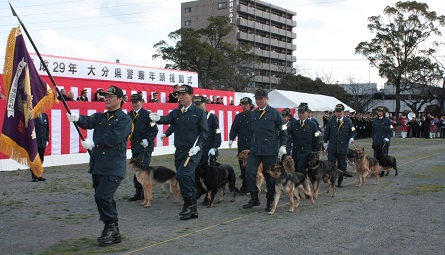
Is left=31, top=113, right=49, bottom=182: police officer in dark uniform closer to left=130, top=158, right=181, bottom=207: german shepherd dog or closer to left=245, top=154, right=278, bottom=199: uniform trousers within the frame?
left=130, top=158, right=181, bottom=207: german shepherd dog

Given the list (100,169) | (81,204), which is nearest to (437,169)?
(81,204)

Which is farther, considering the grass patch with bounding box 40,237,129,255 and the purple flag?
the purple flag

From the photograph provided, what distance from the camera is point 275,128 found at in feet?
29.0

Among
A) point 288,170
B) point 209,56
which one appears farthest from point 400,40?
point 288,170

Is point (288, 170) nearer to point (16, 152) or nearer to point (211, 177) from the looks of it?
point (211, 177)

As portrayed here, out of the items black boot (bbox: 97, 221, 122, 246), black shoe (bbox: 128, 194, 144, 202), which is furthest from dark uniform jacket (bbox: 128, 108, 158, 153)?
black boot (bbox: 97, 221, 122, 246)

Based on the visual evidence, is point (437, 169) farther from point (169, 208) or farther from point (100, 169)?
point (100, 169)

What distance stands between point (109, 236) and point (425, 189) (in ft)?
26.3

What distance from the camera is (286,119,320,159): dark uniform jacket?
11055 mm

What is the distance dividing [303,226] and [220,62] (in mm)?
42154

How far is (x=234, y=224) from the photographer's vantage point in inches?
297

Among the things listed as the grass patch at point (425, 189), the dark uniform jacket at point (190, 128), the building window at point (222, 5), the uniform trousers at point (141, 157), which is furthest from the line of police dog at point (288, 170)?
the building window at point (222, 5)

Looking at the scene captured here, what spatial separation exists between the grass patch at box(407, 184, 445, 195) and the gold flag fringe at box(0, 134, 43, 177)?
7947mm

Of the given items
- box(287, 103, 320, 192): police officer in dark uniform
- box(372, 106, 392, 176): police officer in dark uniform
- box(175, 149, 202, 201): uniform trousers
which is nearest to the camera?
box(175, 149, 202, 201): uniform trousers
